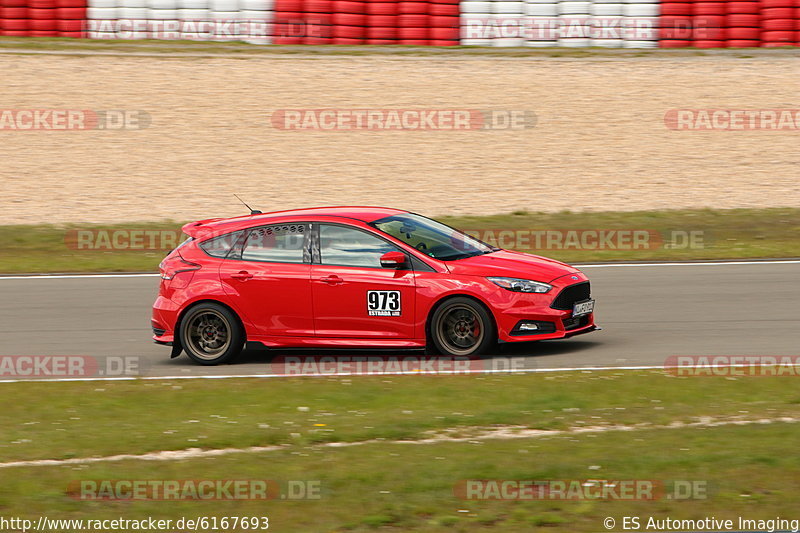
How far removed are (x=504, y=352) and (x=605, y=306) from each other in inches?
113

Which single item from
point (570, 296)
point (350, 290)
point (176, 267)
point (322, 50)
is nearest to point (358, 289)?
point (350, 290)

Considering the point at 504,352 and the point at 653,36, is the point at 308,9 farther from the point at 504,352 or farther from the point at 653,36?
the point at 504,352

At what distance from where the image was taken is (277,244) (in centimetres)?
1155

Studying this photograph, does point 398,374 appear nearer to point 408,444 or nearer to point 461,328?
point 461,328

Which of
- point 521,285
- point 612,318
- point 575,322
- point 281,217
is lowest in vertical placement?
point 612,318

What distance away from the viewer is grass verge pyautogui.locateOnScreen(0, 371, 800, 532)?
6570 mm

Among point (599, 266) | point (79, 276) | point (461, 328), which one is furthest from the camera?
point (599, 266)

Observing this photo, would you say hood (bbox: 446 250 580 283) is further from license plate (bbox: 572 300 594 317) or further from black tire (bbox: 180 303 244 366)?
black tire (bbox: 180 303 244 366)

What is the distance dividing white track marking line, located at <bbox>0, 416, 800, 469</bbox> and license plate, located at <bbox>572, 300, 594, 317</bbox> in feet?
8.87

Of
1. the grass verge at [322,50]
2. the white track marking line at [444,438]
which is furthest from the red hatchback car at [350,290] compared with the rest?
the grass verge at [322,50]

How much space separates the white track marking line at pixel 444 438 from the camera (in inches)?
311

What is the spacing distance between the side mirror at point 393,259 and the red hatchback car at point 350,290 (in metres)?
0.01

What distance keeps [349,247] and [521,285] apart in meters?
1.77

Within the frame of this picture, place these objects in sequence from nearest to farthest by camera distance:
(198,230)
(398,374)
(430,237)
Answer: (398,374), (430,237), (198,230)
